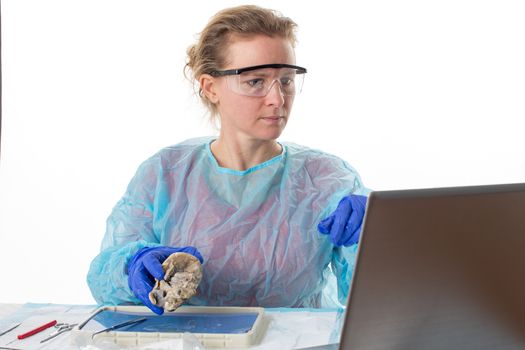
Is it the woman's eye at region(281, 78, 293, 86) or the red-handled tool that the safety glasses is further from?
the red-handled tool

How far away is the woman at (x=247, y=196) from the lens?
6.36 feet

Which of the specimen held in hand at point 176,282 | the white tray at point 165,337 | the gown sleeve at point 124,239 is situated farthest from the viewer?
the gown sleeve at point 124,239

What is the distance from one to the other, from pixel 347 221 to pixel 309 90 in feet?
5.49

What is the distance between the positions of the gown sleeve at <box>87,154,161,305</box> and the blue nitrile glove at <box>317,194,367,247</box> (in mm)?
464

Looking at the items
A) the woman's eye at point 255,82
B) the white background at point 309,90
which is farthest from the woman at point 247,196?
the white background at point 309,90

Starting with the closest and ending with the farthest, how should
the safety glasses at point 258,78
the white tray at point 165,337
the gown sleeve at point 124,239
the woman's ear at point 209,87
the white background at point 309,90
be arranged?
the white tray at point 165,337 < the gown sleeve at point 124,239 < the safety glasses at point 258,78 < the woman's ear at point 209,87 < the white background at point 309,90

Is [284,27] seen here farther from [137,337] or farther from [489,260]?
[489,260]

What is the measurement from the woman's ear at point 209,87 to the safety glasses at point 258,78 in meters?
0.11

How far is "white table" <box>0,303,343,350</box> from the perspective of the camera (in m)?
1.44

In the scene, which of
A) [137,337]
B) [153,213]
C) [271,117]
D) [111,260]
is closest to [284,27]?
[271,117]

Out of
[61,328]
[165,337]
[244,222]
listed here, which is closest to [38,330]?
[61,328]

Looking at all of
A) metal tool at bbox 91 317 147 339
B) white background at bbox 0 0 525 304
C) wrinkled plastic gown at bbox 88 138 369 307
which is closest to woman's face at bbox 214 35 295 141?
wrinkled plastic gown at bbox 88 138 369 307

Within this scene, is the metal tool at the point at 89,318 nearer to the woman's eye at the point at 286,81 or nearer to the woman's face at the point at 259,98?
the woman's face at the point at 259,98

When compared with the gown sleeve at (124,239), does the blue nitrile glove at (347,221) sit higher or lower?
higher
